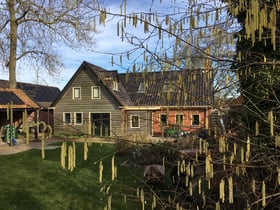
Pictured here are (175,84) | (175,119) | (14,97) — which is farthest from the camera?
(14,97)

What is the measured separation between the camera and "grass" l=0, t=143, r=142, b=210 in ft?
19.2

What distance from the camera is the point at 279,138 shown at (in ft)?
5.72

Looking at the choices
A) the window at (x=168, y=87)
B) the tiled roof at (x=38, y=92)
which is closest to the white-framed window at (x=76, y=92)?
the tiled roof at (x=38, y=92)

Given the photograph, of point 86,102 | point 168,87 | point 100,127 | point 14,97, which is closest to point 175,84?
point 168,87

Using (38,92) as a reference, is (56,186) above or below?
below

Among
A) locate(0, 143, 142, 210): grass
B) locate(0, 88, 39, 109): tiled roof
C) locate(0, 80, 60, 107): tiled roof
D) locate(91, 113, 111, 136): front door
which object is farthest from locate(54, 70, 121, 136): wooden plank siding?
locate(91, 113, 111, 136): front door

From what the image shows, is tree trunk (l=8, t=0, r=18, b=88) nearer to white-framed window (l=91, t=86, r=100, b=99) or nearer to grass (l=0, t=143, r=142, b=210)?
white-framed window (l=91, t=86, r=100, b=99)

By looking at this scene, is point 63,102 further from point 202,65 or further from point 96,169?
point 202,65

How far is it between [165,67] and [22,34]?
71.1 feet

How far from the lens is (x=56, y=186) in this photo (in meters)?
7.29

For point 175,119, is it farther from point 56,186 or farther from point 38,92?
point 38,92

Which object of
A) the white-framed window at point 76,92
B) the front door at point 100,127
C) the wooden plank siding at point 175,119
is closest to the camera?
the front door at point 100,127

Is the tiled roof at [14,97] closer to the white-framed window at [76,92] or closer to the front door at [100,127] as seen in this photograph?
the white-framed window at [76,92]

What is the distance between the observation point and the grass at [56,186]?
231 inches
